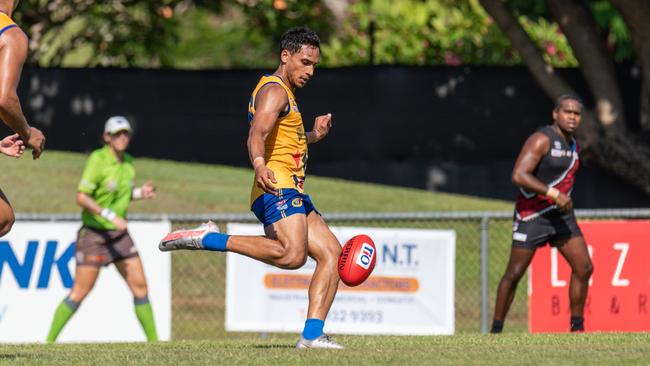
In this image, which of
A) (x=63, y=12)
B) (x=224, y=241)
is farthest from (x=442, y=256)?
(x=63, y=12)

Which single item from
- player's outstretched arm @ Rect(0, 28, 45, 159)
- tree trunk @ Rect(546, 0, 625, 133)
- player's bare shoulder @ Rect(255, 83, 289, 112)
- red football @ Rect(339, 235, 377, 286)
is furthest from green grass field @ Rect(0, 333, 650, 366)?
tree trunk @ Rect(546, 0, 625, 133)

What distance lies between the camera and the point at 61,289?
13.4 meters

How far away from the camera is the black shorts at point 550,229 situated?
1177 centimetres

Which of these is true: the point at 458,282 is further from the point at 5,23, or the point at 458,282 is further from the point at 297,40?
the point at 5,23

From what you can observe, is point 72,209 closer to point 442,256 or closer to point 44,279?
point 44,279

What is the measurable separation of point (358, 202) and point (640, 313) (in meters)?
6.59

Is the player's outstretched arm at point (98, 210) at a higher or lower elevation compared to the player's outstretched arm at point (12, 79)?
lower

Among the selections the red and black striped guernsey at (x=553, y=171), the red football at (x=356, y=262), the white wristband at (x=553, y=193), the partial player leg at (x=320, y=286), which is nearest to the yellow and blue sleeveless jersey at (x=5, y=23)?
the partial player leg at (x=320, y=286)

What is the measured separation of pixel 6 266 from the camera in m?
13.3

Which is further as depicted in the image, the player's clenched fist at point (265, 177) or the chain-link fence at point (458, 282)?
the chain-link fence at point (458, 282)

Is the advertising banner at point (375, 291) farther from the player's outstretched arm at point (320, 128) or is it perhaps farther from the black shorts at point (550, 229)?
the player's outstretched arm at point (320, 128)

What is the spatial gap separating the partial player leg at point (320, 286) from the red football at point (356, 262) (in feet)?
0.30

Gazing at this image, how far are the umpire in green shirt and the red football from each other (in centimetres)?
425

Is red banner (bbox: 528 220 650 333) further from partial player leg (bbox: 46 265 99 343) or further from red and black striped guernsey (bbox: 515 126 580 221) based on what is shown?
partial player leg (bbox: 46 265 99 343)
